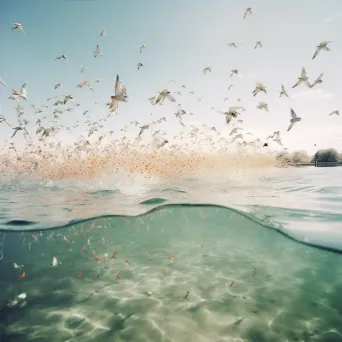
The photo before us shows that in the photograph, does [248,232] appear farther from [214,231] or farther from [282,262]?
[282,262]

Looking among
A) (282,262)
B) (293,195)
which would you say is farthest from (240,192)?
(282,262)

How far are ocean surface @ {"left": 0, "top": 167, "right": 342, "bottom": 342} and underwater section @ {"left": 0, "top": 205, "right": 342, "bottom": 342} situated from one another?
0.13 ft

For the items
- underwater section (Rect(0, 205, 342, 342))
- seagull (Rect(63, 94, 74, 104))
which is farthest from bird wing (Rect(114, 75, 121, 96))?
seagull (Rect(63, 94, 74, 104))

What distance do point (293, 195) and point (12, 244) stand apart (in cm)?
2436

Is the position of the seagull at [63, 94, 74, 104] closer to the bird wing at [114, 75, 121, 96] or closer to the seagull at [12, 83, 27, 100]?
the seagull at [12, 83, 27, 100]

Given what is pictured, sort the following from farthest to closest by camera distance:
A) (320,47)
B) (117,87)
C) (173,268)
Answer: (173,268)
(320,47)
(117,87)

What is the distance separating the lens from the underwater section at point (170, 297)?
6.75 m

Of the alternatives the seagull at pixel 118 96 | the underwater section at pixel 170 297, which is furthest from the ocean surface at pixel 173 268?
the seagull at pixel 118 96

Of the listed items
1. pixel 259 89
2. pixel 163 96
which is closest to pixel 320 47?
pixel 259 89

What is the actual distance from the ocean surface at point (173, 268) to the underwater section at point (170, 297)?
0.13 ft

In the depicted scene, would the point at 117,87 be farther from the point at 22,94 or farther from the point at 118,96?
the point at 22,94

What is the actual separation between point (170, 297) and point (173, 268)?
2928 mm

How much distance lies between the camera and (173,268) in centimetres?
1150

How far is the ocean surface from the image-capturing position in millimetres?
7008
